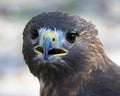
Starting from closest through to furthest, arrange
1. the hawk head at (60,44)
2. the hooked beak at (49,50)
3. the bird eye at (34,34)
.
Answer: the hooked beak at (49,50), the hawk head at (60,44), the bird eye at (34,34)

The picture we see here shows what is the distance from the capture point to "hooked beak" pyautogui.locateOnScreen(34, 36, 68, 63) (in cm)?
719

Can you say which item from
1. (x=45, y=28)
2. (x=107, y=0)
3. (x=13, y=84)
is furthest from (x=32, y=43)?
(x=107, y=0)

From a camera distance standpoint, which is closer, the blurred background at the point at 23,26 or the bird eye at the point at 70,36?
the bird eye at the point at 70,36

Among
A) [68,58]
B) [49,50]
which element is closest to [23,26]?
[68,58]

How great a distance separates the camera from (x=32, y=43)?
753 cm

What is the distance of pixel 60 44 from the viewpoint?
7312mm

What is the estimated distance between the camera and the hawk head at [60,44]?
287 inches

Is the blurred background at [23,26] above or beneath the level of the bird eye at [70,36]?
above

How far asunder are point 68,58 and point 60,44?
0.53ft

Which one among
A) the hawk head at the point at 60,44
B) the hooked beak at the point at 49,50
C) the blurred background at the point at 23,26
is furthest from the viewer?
the blurred background at the point at 23,26

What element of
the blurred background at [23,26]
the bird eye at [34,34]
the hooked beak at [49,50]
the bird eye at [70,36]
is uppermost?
the blurred background at [23,26]

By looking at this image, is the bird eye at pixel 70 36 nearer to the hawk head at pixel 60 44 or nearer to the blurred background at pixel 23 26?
the hawk head at pixel 60 44

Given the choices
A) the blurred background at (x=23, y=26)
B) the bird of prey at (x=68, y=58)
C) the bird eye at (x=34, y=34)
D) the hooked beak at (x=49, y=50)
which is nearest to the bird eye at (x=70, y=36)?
the bird of prey at (x=68, y=58)

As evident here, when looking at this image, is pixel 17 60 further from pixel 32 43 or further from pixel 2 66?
pixel 32 43
